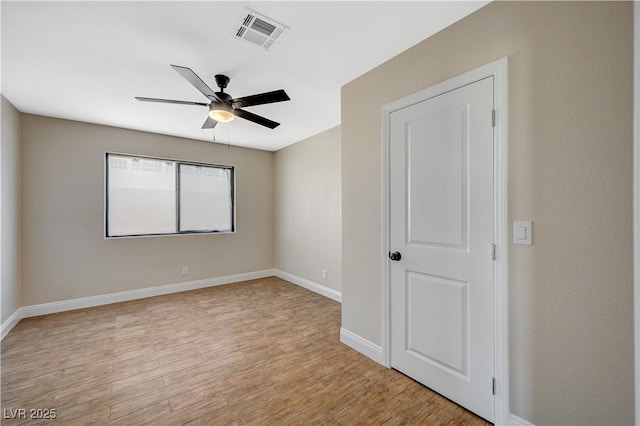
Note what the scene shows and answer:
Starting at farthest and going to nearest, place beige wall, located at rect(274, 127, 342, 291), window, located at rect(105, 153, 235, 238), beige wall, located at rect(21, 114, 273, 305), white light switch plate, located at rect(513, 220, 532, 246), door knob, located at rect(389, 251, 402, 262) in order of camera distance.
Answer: beige wall, located at rect(274, 127, 342, 291), window, located at rect(105, 153, 235, 238), beige wall, located at rect(21, 114, 273, 305), door knob, located at rect(389, 251, 402, 262), white light switch plate, located at rect(513, 220, 532, 246)

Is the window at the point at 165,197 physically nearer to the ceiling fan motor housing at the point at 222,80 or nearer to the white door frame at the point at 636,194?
the ceiling fan motor housing at the point at 222,80

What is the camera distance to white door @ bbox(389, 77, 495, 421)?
1632mm

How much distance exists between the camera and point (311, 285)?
4.44 meters

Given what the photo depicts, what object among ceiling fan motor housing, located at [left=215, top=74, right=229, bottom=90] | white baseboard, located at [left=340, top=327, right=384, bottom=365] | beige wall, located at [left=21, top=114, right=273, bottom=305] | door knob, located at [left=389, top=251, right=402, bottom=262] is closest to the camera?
door knob, located at [left=389, top=251, right=402, bottom=262]

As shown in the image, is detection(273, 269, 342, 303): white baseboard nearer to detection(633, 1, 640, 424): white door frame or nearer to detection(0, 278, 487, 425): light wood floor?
detection(0, 278, 487, 425): light wood floor

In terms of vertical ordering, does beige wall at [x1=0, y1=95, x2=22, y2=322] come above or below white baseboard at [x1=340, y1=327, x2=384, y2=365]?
above

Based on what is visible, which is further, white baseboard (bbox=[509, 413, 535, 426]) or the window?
the window

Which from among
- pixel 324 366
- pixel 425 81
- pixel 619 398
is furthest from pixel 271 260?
pixel 619 398

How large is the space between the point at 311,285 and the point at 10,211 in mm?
3807

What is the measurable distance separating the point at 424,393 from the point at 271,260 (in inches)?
155

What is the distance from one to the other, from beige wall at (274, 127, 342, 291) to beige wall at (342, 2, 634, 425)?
8.37 feet

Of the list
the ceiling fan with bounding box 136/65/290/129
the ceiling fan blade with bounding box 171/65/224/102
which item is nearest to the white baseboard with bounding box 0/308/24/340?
the ceiling fan with bounding box 136/65/290/129

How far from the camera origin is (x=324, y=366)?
2240 mm

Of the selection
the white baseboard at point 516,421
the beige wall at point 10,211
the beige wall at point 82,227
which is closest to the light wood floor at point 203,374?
the white baseboard at point 516,421
